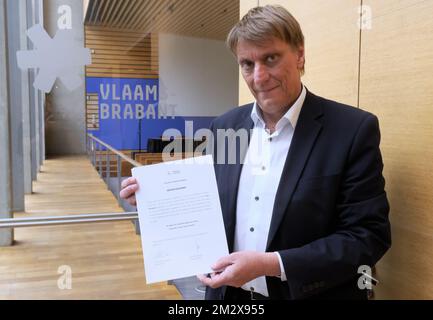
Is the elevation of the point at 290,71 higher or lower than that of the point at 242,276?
→ higher

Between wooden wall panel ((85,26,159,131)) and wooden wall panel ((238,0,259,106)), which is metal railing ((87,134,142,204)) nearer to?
wooden wall panel ((85,26,159,131))

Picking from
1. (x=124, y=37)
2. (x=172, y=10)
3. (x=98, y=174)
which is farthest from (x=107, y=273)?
(x=172, y=10)

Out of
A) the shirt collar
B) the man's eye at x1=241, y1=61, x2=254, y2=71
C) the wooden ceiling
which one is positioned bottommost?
the shirt collar

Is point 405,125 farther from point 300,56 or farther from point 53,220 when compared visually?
point 53,220

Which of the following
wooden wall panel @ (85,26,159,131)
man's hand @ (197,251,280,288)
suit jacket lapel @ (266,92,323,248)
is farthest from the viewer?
wooden wall panel @ (85,26,159,131)

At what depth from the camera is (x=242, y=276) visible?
97 cm

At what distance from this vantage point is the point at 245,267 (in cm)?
96

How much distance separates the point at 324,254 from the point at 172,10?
3.97 m

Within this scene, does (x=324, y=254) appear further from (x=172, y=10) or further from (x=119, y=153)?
(x=172, y=10)

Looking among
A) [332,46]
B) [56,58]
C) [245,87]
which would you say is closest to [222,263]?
[332,46]

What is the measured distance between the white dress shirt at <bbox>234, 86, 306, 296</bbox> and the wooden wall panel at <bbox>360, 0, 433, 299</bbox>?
343mm

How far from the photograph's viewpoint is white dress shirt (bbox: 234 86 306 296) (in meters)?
1.12

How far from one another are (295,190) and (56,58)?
293 centimetres

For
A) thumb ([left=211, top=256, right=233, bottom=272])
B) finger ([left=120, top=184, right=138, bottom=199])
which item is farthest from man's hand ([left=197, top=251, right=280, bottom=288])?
finger ([left=120, top=184, right=138, bottom=199])
